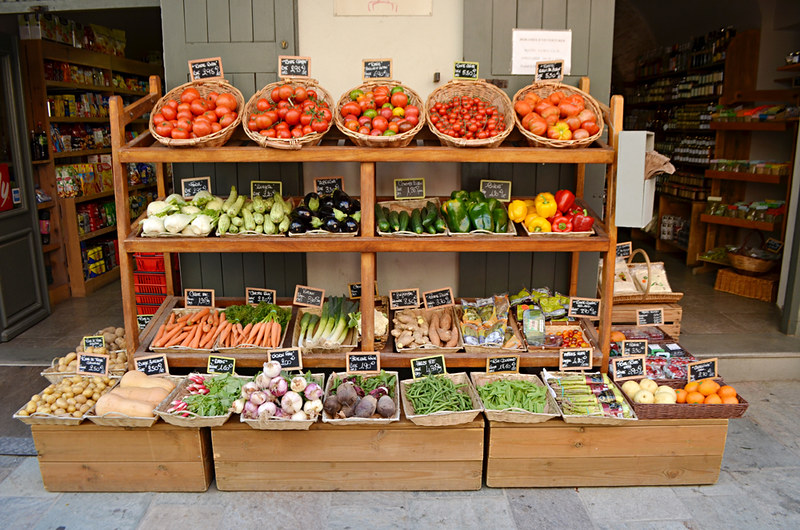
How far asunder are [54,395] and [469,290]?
8.92ft

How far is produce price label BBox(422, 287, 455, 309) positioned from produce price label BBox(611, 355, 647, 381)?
3.66 feet

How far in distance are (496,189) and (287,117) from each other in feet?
5.04

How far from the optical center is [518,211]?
3.86 m

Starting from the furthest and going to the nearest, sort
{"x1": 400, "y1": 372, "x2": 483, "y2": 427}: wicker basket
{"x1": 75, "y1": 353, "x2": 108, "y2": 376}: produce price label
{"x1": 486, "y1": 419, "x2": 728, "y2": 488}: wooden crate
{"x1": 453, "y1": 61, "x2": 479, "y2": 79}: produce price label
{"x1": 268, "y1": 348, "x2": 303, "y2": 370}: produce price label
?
{"x1": 453, "y1": 61, "x2": 479, "y2": 79}: produce price label < {"x1": 75, "y1": 353, "x2": 108, "y2": 376}: produce price label < {"x1": 268, "y1": 348, "x2": 303, "y2": 370}: produce price label < {"x1": 486, "y1": 419, "x2": 728, "y2": 488}: wooden crate < {"x1": 400, "y1": 372, "x2": 483, "y2": 427}: wicker basket

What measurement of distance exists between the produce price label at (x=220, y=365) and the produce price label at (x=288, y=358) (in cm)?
26

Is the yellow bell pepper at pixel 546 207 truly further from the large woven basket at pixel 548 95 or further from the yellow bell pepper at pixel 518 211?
the large woven basket at pixel 548 95

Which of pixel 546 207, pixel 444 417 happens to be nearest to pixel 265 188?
pixel 546 207

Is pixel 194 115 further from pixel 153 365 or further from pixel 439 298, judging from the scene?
pixel 439 298

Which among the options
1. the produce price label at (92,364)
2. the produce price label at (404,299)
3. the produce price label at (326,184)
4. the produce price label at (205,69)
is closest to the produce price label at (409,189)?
the produce price label at (326,184)

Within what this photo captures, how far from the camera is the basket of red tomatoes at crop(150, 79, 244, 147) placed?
351cm

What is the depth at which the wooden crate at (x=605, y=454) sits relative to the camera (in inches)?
131

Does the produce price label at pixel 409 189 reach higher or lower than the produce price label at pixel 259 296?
higher

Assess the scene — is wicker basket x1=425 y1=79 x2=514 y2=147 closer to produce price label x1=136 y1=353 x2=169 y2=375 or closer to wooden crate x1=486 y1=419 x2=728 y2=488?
wooden crate x1=486 y1=419 x2=728 y2=488

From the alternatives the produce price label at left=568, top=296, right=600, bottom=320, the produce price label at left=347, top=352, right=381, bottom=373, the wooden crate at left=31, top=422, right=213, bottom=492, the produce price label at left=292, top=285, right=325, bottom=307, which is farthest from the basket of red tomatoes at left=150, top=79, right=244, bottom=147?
the produce price label at left=568, top=296, right=600, bottom=320
